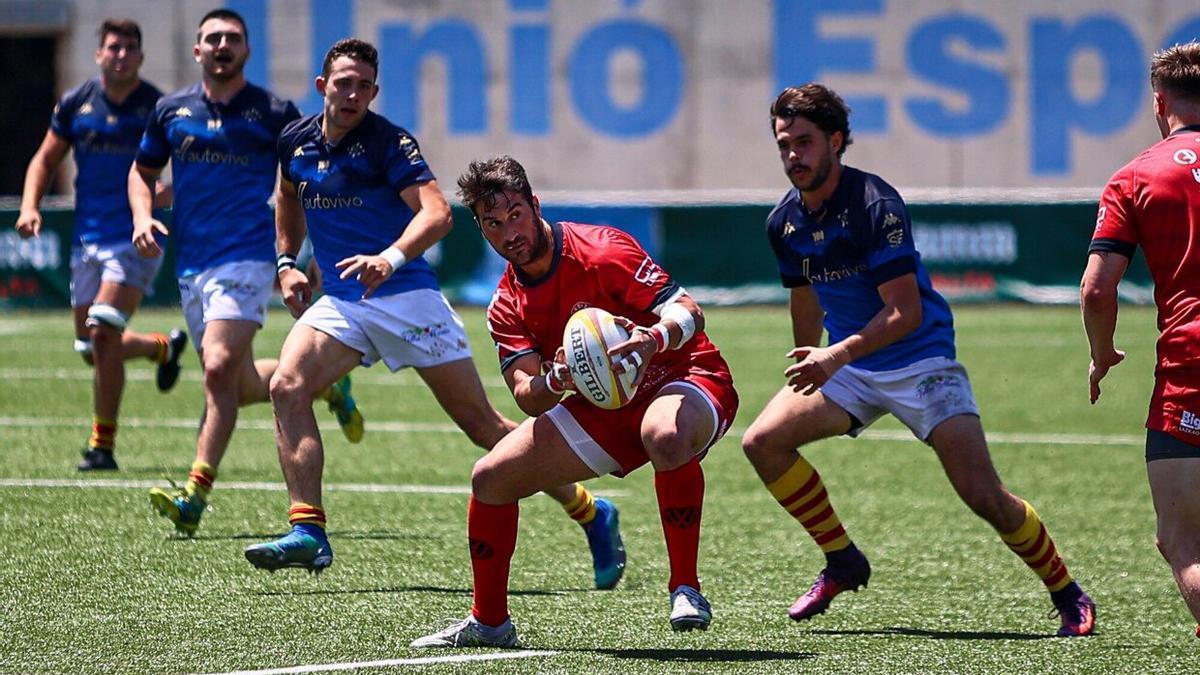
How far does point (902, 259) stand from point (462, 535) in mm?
2901

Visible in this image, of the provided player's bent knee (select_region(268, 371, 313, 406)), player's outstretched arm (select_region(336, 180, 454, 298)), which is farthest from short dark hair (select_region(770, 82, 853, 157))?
player's bent knee (select_region(268, 371, 313, 406))

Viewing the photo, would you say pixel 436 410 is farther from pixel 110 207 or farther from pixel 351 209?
pixel 351 209

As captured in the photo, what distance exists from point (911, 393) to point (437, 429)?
6471mm

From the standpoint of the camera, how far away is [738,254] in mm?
23375

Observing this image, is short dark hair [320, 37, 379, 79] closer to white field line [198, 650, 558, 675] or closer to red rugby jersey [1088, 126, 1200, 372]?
white field line [198, 650, 558, 675]

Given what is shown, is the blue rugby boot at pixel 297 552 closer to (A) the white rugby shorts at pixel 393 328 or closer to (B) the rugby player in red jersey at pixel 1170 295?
(A) the white rugby shorts at pixel 393 328

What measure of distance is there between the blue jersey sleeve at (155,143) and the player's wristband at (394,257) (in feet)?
7.96

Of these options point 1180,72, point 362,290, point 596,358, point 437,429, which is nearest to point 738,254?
point 437,429

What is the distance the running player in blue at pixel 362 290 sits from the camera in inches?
289

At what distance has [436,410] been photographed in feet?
45.7

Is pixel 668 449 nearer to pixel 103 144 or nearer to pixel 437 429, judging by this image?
pixel 103 144

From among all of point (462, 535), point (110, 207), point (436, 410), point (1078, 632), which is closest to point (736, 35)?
point (436, 410)

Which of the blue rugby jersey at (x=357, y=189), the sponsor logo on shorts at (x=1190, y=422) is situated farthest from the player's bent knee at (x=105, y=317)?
the sponsor logo on shorts at (x=1190, y=422)

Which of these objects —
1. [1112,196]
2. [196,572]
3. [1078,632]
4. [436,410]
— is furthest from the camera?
[436,410]
